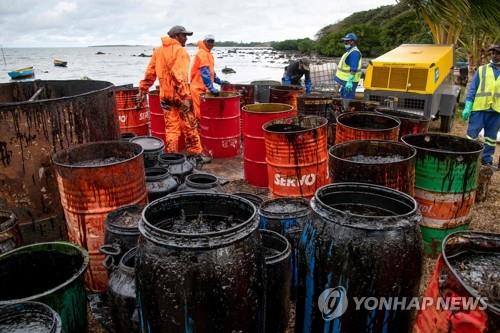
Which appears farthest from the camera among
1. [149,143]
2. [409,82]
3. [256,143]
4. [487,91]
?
[409,82]

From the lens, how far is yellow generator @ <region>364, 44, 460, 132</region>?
299 inches

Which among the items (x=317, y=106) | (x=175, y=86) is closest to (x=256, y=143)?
(x=317, y=106)

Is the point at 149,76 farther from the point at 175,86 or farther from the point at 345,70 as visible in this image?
the point at 345,70

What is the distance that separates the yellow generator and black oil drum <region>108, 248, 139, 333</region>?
645 cm

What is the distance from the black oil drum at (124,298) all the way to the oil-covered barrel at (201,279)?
53 centimetres

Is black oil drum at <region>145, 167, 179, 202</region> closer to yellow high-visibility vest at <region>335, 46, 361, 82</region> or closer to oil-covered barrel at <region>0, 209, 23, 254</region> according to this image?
oil-covered barrel at <region>0, 209, 23, 254</region>

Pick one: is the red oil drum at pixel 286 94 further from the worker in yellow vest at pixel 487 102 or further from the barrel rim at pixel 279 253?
the barrel rim at pixel 279 253

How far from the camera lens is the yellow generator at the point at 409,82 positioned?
25.0 ft

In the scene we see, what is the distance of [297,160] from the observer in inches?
170

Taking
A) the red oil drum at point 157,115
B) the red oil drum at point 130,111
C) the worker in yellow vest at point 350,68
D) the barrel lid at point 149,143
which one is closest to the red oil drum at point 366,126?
the barrel lid at point 149,143

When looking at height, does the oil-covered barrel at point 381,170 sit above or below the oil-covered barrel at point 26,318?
above

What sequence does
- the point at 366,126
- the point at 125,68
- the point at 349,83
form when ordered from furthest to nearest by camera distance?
the point at 125,68 → the point at 349,83 → the point at 366,126

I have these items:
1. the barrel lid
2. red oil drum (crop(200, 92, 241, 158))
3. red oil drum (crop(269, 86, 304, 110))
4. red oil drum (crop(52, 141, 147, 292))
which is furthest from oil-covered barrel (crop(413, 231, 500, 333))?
red oil drum (crop(269, 86, 304, 110))

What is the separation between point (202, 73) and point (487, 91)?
197 inches
